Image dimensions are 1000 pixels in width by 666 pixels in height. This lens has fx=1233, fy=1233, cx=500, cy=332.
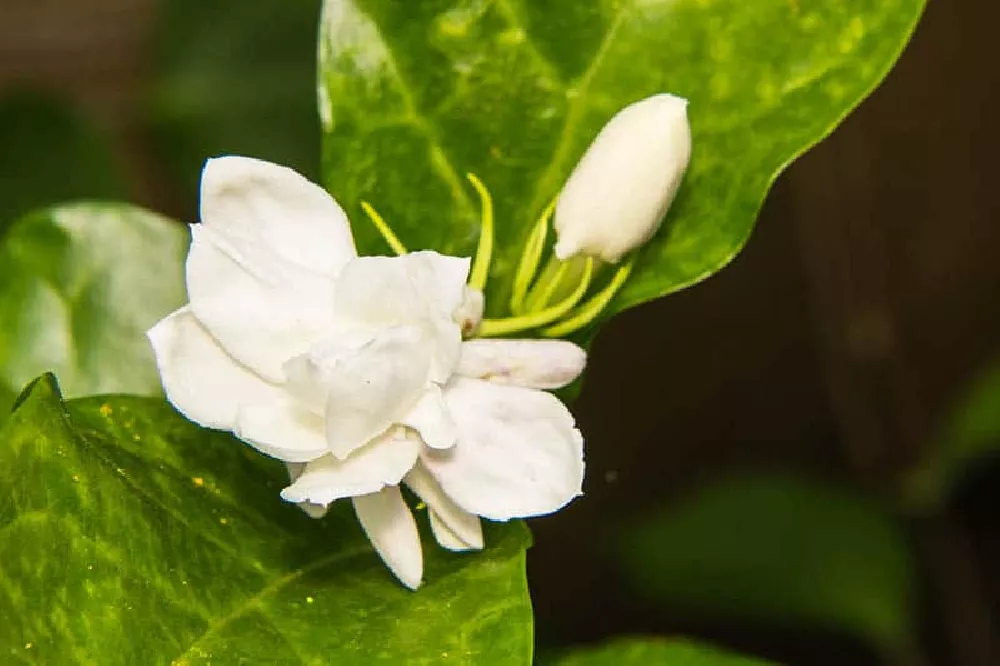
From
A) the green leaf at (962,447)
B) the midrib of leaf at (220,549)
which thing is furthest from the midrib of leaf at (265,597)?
the green leaf at (962,447)

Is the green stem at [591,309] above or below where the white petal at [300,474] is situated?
above

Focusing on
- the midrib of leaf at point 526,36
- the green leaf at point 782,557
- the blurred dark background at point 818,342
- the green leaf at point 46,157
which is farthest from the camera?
the blurred dark background at point 818,342

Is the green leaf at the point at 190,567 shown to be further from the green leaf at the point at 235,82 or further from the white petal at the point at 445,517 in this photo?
the green leaf at the point at 235,82

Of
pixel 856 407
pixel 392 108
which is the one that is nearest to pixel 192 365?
pixel 392 108

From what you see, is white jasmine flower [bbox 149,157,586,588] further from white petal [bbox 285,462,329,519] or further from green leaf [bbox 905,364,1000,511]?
green leaf [bbox 905,364,1000,511]

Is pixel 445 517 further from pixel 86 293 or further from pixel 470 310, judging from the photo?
pixel 86 293

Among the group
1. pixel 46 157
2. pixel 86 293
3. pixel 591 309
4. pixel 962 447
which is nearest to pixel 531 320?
pixel 591 309
